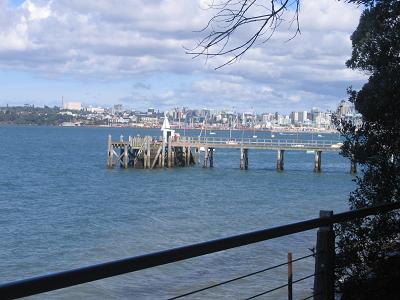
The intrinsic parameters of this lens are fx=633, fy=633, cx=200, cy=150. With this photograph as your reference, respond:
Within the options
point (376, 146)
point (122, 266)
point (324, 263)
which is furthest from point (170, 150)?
point (122, 266)

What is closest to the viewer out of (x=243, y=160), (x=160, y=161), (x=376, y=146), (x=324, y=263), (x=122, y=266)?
(x=122, y=266)

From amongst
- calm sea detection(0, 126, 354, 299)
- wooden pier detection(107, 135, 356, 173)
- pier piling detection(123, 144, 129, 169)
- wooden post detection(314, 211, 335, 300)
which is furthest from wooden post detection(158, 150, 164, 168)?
wooden post detection(314, 211, 335, 300)

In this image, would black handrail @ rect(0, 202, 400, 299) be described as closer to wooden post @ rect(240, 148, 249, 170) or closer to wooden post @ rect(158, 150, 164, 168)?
wooden post @ rect(158, 150, 164, 168)

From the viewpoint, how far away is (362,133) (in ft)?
31.3

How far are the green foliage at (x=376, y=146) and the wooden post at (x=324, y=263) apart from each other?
3.55 metres

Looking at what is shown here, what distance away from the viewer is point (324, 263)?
441cm

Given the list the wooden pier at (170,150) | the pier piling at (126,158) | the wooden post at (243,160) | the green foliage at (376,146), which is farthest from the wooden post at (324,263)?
the wooden post at (243,160)

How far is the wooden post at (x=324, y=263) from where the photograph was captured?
437 cm

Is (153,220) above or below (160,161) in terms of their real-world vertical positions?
below

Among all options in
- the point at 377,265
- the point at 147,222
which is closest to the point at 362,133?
the point at 377,265

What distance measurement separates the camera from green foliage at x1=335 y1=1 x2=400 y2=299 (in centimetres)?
849

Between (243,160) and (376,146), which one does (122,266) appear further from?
(243,160)

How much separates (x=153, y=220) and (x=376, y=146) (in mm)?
20947

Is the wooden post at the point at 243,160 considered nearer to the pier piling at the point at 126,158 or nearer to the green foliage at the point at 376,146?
the pier piling at the point at 126,158
